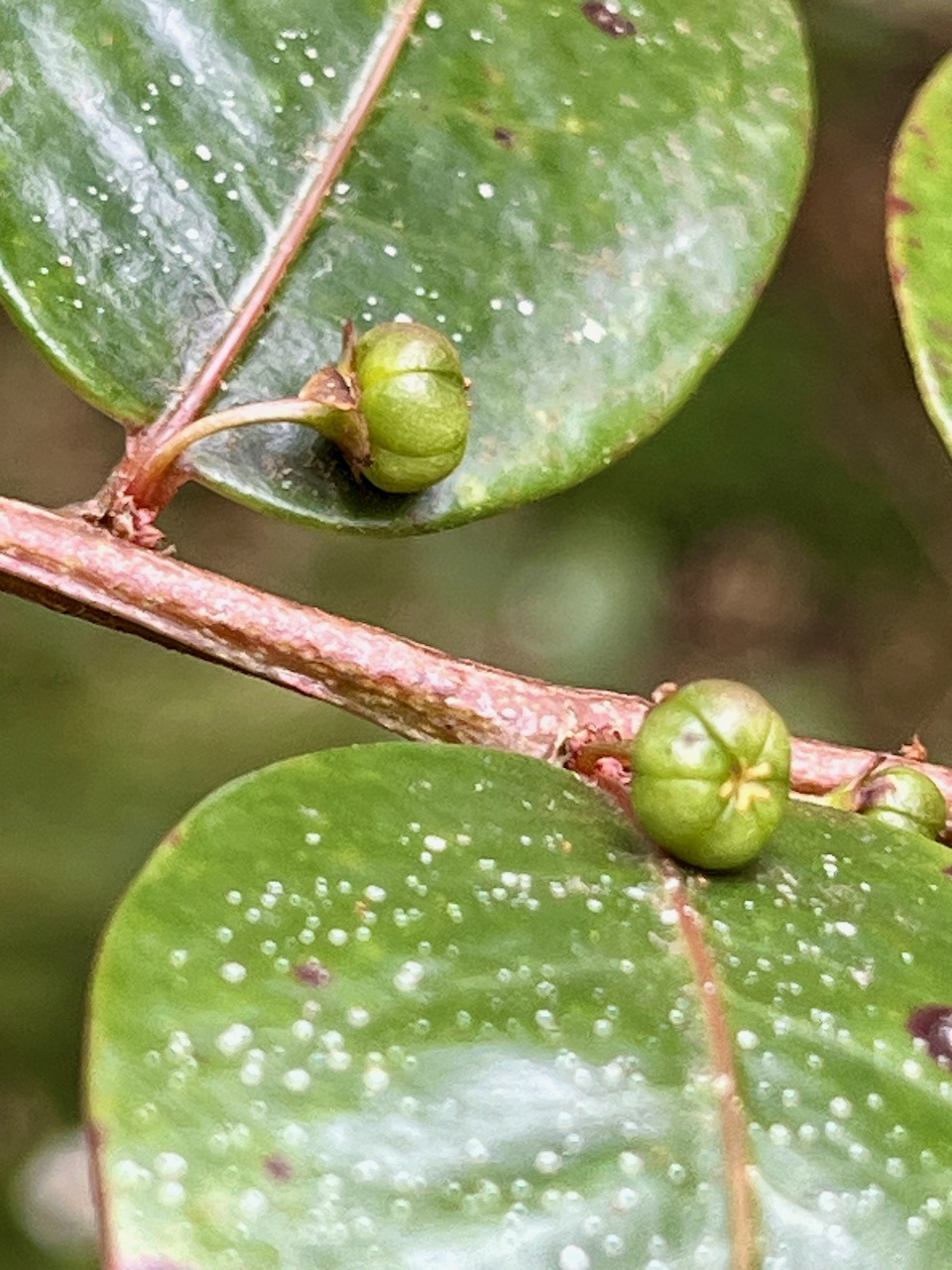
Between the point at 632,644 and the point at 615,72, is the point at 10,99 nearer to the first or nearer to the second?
the point at 615,72

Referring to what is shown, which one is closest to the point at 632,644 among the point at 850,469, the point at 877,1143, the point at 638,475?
the point at 638,475

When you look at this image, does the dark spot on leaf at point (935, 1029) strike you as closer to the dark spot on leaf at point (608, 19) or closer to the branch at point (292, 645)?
the branch at point (292, 645)

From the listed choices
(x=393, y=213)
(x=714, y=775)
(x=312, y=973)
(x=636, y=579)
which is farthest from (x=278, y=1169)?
(x=636, y=579)

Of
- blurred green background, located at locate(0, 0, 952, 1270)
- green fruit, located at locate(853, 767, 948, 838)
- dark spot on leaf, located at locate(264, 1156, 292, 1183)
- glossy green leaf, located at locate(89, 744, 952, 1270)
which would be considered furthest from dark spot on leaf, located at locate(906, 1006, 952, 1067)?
blurred green background, located at locate(0, 0, 952, 1270)

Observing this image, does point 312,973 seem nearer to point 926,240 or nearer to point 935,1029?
point 935,1029

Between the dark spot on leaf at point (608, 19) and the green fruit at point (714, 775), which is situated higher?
the dark spot on leaf at point (608, 19)

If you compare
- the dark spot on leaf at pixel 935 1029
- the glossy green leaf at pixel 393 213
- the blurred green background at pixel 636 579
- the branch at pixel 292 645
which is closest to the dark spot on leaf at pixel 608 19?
the glossy green leaf at pixel 393 213
